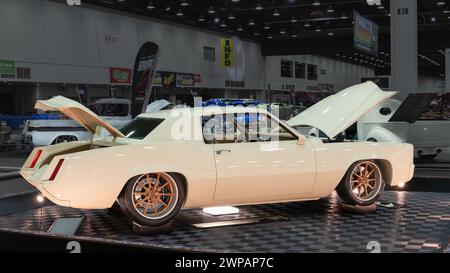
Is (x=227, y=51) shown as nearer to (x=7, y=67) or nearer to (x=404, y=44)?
(x=7, y=67)

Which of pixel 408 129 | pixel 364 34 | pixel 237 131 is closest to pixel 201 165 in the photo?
pixel 237 131

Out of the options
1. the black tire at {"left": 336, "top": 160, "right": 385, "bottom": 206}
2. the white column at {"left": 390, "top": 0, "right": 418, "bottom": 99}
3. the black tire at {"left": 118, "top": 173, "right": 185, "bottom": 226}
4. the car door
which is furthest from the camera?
the white column at {"left": 390, "top": 0, "right": 418, "bottom": 99}

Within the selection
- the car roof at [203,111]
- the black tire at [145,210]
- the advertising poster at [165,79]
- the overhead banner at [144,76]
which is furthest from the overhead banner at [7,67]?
the black tire at [145,210]

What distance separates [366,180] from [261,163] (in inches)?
59.5

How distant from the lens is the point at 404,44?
1778cm

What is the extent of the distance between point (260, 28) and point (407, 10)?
2158cm

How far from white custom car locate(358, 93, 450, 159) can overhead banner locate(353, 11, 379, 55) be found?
7.68m

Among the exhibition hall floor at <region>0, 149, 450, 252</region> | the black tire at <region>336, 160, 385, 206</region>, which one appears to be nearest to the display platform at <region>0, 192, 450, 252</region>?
the exhibition hall floor at <region>0, 149, 450, 252</region>

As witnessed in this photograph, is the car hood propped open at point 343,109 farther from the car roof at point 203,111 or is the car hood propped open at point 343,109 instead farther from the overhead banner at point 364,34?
the overhead banner at point 364,34

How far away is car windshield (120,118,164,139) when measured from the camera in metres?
5.75

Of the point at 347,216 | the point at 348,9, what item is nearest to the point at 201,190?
the point at 347,216

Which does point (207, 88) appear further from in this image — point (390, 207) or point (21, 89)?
point (390, 207)

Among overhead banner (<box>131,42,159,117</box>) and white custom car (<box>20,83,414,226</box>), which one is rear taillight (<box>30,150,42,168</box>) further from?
overhead banner (<box>131,42,159,117</box>)

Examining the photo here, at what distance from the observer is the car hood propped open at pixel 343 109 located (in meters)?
6.69
